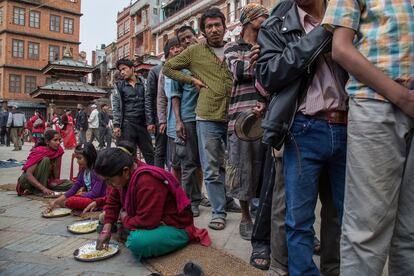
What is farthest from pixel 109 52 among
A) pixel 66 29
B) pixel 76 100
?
pixel 76 100

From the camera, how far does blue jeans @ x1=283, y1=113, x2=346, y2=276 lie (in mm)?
1873

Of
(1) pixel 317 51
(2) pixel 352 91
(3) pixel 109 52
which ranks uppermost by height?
(3) pixel 109 52

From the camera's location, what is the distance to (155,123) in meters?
4.80

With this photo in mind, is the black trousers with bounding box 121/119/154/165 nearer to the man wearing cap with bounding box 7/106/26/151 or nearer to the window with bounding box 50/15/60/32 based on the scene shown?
the man wearing cap with bounding box 7/106/26/151

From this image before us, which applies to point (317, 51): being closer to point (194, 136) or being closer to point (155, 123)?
point (194, 136)

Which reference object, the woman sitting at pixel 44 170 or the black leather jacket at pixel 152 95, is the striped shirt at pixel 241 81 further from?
the woman sitting at pixel 44 170

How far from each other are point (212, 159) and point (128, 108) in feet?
6.35

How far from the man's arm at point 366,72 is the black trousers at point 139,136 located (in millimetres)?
3592

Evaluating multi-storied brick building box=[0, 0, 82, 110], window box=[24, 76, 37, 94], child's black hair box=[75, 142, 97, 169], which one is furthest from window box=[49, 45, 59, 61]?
child's black hair box=[75, 142, 97, 169]

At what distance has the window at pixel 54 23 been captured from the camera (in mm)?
42019

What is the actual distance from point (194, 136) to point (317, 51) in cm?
218

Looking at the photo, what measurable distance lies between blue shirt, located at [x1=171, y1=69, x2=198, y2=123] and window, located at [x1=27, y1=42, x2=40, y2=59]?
4207 centimetres

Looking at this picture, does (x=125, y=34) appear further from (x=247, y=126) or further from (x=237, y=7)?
(x=247, y=126)

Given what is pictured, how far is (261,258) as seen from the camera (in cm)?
259
